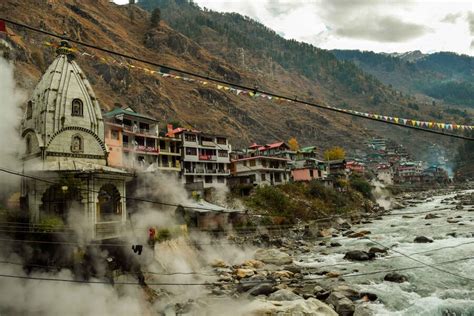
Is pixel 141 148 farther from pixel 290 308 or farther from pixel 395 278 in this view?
pixel 395 278

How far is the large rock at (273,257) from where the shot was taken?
33.7 m

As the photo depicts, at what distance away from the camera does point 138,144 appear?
45344mm

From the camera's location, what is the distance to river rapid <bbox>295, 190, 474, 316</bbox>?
22.0 meters

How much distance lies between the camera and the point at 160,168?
157 feet

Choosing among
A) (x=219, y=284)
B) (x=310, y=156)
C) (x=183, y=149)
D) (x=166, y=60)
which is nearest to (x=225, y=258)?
(x=219, y=284)

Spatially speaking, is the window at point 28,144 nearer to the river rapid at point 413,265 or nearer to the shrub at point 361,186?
the river rapid at point 413,265

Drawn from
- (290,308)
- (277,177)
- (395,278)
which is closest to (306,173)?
(277,177)

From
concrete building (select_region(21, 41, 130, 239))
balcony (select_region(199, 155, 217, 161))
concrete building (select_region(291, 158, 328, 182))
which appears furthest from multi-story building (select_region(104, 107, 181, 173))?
concrete building (select_region(291, 158, 328, 182))

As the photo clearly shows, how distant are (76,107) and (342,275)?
2459 centimetres

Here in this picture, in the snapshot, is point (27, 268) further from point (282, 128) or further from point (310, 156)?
point (282, 128)

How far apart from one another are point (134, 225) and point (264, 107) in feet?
429

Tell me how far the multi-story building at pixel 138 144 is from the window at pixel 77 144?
1390cm

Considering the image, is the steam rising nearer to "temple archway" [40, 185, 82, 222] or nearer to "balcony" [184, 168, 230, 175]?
"temple archway" [40, 185, 82, 222]

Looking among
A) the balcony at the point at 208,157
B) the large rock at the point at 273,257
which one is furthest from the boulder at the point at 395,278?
the balcony at the point at 208,157
